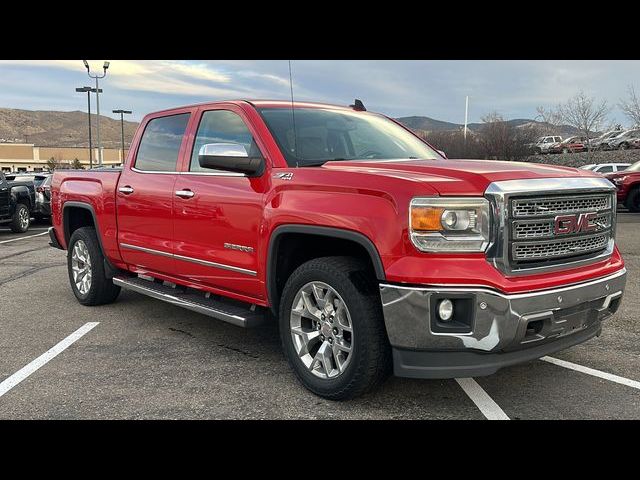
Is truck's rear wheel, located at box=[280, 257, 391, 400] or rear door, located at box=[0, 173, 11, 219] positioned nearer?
truck's rear wheel, located at box=[280, 257, 391, 400]

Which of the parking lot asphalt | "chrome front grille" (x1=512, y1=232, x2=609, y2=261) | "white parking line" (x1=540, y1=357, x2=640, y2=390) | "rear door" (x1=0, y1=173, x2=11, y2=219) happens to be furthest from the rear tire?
"rear door" (x1=0, y1=173, x2=11, y2=219)

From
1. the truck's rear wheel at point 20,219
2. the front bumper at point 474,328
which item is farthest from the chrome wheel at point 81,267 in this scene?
the truck's rear wheel at point 20,219

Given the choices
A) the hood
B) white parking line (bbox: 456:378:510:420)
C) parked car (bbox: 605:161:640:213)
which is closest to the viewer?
the hood

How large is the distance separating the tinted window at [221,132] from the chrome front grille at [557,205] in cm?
187

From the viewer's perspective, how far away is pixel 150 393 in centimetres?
377

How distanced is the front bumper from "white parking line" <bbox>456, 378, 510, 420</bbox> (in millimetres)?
446

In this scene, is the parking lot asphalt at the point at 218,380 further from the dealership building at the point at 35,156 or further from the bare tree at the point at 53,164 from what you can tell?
the dealership building at the point at 35,156

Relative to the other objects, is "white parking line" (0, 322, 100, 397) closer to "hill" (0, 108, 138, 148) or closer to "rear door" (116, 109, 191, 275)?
"rear door" (116, 109, 191, 275)

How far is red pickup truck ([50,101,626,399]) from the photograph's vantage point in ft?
10.1

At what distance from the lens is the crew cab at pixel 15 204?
1359 centimetres

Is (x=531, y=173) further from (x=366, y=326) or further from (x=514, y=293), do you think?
(x=366, y=326)

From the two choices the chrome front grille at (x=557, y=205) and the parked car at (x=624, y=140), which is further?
the parked car at (x=624, y=140)

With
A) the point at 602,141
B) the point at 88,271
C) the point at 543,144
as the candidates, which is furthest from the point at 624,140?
the point at 88,271
